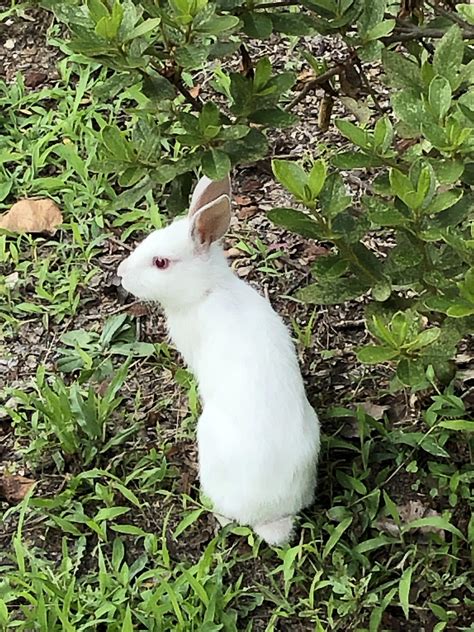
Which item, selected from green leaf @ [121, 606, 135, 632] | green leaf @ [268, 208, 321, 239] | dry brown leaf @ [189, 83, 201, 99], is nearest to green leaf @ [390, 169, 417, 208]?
green leaf @ [268, 208, 321, 239]

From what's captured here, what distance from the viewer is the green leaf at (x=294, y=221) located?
257cm

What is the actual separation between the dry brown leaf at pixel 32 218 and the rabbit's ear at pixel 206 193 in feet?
3.93

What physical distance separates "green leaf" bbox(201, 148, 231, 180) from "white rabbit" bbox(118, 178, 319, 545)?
0.40 meters

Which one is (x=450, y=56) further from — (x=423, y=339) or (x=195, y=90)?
(x=195, y=90)

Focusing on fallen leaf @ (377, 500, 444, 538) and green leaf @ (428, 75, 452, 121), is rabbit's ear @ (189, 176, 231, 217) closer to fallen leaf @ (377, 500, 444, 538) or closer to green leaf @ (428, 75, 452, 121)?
green leaf @ (428, 75, 452, 121)

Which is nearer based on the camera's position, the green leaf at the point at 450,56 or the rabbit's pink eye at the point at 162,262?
the green leaf at the point at 450,56

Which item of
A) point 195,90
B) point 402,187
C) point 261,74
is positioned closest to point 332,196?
point 402,187

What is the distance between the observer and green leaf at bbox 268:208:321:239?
2574mm

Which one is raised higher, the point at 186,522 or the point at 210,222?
the point at 210,222

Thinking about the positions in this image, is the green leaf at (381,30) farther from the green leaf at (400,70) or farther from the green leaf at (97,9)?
the green leaf at (97,9)

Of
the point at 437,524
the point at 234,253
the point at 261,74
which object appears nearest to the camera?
the point at 261,74

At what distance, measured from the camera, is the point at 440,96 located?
2.44 m

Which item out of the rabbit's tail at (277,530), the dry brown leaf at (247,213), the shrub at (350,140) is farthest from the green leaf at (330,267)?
the dry brown leaf at (247,213)

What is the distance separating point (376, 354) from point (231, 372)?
643 millimetres
